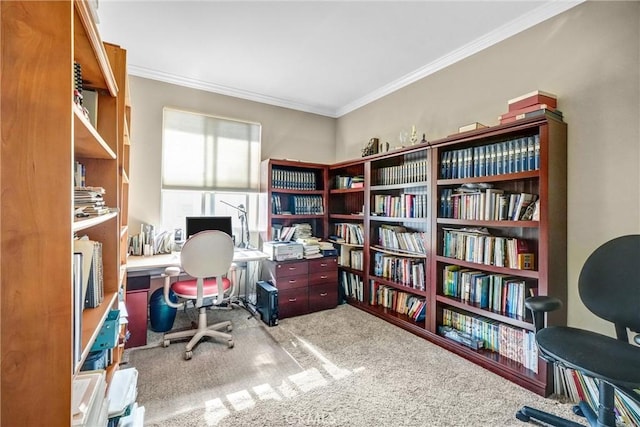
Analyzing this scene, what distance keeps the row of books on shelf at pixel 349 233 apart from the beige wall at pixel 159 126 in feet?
3.84

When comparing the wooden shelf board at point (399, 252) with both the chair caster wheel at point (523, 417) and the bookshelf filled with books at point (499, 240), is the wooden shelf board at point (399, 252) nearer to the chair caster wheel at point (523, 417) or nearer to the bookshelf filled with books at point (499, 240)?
the bookshelf filled with books at point (499, 240)

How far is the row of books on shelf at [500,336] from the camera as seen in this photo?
79.7 inches

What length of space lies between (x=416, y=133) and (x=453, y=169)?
80 cm

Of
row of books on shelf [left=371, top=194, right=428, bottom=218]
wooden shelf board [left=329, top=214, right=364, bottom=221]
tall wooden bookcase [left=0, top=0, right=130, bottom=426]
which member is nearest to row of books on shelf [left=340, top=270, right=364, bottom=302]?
wooden shelf board [left=329, top=214, right=364, bottom=221]

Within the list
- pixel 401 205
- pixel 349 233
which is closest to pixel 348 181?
pixel 349 233

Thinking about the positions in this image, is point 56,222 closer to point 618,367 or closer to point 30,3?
point 30,3

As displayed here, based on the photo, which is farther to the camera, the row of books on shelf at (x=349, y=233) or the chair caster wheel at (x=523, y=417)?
the row of books on shelf at (x=349, y=233)

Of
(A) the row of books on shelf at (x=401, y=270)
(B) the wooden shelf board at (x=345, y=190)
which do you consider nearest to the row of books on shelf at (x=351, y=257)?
(A) the row of books on shelf at (x=401, y=270)

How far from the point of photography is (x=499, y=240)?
2.21 m

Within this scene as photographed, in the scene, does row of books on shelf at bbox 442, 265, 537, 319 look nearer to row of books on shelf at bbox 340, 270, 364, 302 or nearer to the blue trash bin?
row of books on shelf at bbox 340, 270, 364, 302

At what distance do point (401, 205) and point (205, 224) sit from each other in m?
2.10

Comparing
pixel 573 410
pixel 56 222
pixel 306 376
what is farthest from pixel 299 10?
pixel 573 410

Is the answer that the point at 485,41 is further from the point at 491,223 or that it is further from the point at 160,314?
the point at 160,314

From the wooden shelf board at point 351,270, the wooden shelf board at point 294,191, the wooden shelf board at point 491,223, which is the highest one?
the wooden shelf board at point 294,191
